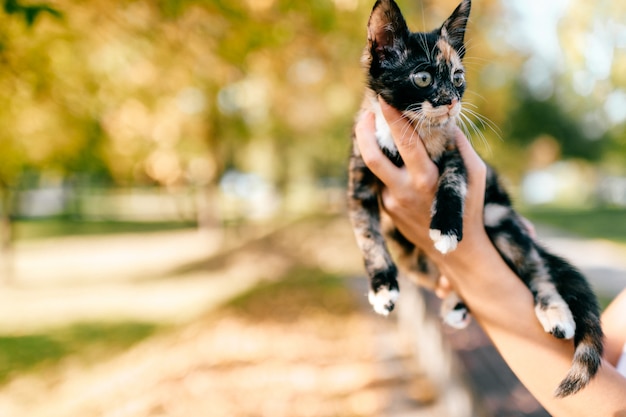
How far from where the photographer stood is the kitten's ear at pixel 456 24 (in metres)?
2.36

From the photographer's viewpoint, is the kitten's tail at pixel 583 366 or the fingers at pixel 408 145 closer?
the kitten's tail at pixel 583 366

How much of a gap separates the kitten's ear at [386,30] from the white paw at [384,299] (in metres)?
1.10

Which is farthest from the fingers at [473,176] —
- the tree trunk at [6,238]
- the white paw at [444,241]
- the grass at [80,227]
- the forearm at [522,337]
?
the grass at [80,227]

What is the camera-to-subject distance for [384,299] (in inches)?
91.6

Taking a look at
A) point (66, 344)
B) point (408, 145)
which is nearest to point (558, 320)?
point (408, 145)

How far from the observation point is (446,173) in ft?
7.68

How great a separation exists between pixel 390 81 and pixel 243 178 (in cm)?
4044

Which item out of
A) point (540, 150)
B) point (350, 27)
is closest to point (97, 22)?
point (350, 27)

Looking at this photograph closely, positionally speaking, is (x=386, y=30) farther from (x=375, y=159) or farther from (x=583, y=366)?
(x=583, y=366)

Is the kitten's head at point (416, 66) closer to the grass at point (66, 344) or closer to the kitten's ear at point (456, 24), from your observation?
the kitten's ear at point (456, 24)

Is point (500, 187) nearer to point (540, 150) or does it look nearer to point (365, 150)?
point (365, 150)

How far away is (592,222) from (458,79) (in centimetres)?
2793

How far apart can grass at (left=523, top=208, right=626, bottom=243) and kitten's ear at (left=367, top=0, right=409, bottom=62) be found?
20553 millimetres

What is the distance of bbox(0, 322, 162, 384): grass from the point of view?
980cm
